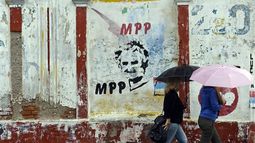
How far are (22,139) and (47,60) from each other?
1.63 metres

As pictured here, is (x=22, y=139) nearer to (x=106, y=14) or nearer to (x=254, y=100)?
(x=106, y=14)

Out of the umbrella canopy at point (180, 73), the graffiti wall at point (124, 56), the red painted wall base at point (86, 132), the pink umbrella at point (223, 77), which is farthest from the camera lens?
the graffiti wall at point (124, 56)

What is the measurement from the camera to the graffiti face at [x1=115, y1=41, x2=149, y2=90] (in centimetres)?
1198

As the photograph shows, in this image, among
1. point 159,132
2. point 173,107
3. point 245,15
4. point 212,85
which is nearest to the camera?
point 212,85

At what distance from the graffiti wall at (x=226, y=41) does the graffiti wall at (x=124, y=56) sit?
656 millimetres

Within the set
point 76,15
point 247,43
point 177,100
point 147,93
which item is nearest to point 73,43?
point 76,15

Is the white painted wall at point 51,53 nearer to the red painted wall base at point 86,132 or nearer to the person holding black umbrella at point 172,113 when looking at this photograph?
the red painted wall base at point 86,132

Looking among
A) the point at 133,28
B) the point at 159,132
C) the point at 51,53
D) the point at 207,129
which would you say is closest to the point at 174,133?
the point at 159,132

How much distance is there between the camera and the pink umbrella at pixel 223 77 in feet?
31.1

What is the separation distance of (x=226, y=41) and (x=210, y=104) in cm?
220

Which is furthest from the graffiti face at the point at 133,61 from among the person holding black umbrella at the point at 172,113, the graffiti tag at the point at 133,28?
the person holding black umbrella at the point at 172,113

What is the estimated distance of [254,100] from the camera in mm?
11609

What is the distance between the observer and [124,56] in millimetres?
12000

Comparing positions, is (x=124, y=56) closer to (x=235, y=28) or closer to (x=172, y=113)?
(x=172, y=113)
